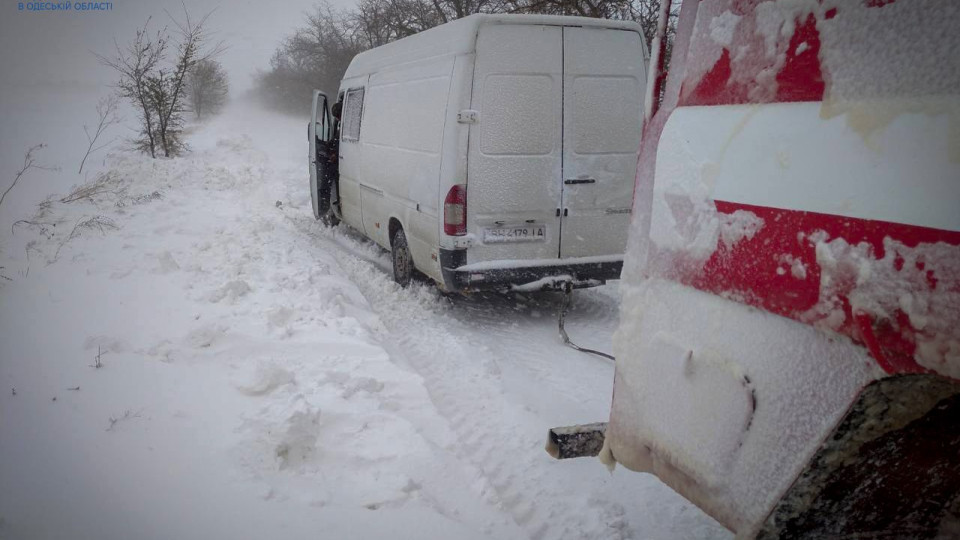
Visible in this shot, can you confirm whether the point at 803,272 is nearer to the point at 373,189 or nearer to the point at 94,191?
the point at 373,189

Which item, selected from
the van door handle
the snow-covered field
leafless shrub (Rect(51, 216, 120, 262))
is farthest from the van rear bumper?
leafless shrub (Rect(51, 216, 120, 262))

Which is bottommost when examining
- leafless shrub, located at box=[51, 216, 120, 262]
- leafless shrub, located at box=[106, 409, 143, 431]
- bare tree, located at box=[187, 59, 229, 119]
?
leafless shrub, located at box=[106, 409, 143, 431]

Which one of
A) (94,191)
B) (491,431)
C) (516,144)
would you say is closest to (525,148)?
(516,144)

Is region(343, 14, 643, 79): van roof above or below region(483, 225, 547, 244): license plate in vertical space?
above

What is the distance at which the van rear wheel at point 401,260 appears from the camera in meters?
6.25

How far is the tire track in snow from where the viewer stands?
9.03 feet

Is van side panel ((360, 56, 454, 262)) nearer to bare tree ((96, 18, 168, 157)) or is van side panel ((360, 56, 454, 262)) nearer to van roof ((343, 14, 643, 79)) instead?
van roof ((343, 14, 643, 79))

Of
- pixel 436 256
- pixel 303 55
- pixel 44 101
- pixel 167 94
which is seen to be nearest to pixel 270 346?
pixel 436 256

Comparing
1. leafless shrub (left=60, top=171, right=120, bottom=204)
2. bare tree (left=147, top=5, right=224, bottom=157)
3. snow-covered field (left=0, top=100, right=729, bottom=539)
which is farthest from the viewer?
Result: bare tree (left=147, top=5, right=224, bottom=157)

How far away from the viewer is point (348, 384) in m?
3.62

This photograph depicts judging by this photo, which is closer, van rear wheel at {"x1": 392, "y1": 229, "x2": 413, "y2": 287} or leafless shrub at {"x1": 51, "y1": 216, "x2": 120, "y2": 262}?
van rear wheel at {"x1": 392, "y1": 229, "x2": 413, "y2": 287}

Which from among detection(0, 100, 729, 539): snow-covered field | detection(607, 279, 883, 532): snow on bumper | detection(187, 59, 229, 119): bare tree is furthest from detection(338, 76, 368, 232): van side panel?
detection(187, 59, 229, 119): bare tree

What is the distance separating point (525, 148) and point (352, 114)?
13.0 feet

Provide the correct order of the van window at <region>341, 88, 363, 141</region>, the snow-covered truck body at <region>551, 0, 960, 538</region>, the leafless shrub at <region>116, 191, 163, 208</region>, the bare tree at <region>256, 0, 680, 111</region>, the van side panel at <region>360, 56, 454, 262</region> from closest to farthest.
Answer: the snow-covered truck body at <region>551, 0, 960, 538</region>
the van side panel at <region>360, 56, 454, 262</region>
the van window at <region>341, 88, 363, 141</region>
the leafless shrub at <region>116, 191, 163, 208</region>
the bare tree at <region>256, 0, 680, 111</region>
